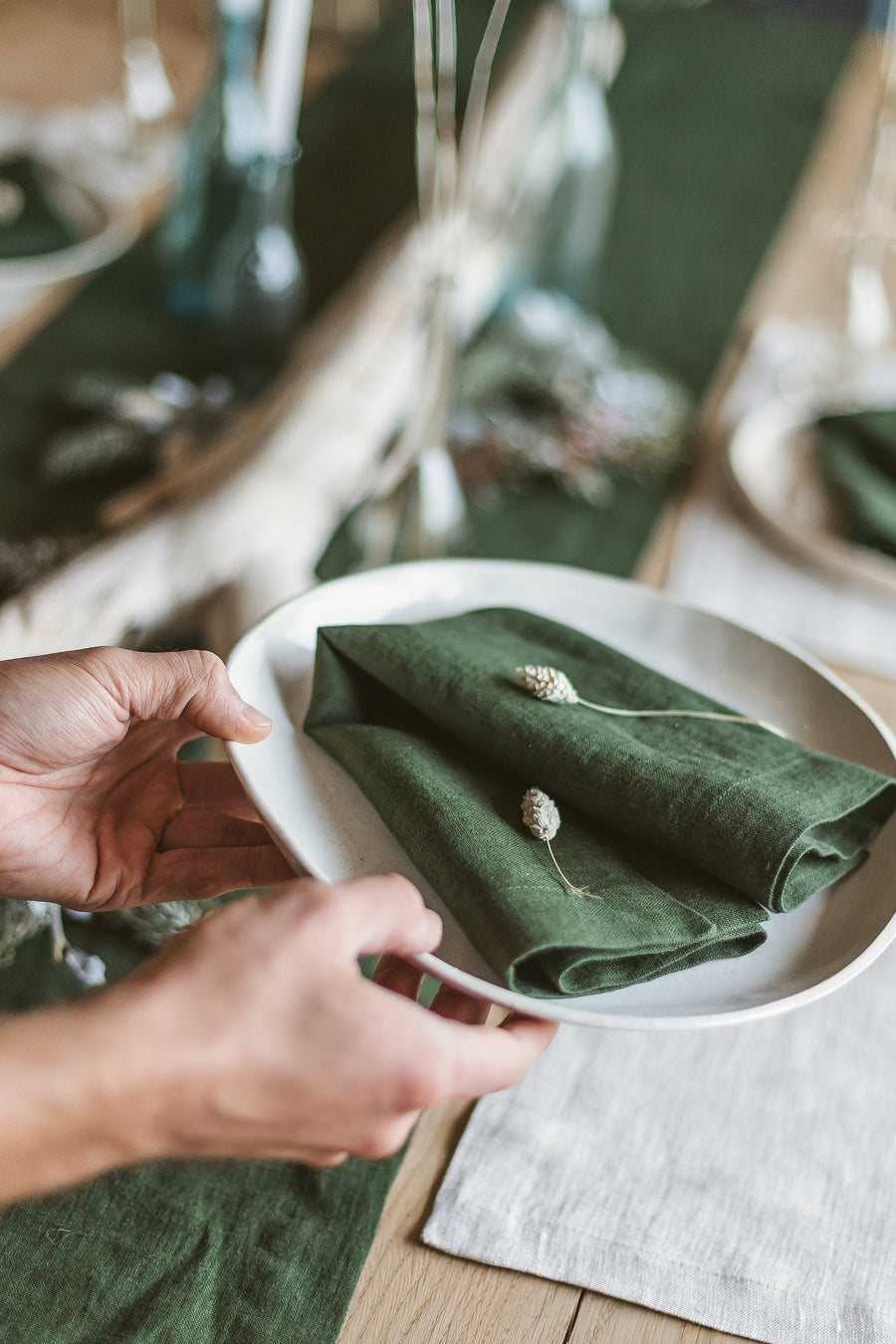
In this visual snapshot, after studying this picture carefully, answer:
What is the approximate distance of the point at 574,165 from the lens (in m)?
1.36

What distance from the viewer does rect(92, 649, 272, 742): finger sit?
1.98ft

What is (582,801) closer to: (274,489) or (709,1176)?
(709,1176)

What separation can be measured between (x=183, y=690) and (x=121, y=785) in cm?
13

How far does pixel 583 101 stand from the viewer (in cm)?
133

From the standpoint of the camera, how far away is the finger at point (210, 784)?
2.35 feet

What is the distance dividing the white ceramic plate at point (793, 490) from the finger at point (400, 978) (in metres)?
0.64

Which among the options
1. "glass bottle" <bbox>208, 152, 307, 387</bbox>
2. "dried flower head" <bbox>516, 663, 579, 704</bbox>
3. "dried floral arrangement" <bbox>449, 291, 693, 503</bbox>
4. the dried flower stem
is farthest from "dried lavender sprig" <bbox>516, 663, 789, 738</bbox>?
"glass bottle" <bbox>208, 152, 307, 387</bbox>

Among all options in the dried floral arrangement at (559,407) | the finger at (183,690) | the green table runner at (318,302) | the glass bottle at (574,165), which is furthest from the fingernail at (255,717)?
the glass bottle at (574,165)

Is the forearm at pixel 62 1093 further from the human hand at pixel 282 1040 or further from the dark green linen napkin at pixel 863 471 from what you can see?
the dark green linen napkin at pixel 863 471

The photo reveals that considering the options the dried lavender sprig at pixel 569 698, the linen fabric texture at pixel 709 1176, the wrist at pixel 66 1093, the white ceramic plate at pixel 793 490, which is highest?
the dried lavender sprig at pixel 569 698

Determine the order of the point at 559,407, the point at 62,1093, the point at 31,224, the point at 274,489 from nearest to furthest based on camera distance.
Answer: the point at 62,1093
the point at 274,489
the point at 559,407
the point at 31,224

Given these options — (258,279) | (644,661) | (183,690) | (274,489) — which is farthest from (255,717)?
(258,279)

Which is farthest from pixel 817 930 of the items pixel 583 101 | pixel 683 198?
pixel 683 198

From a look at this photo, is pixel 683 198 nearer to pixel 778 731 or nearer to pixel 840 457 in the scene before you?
pixel 840 457
